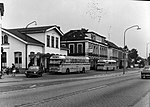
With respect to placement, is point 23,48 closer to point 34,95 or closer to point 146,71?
point 146,71

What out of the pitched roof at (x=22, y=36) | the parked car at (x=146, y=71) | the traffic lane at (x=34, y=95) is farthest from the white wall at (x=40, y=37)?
the traffic lane at (x=34, y=95)

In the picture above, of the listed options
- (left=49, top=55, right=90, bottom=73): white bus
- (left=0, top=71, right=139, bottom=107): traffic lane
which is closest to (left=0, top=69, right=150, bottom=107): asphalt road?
(left=0, top=71, right=139, bottom=107): traffic lane

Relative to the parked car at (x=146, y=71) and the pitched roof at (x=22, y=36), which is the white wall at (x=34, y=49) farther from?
the parked car at (x=146, y=71)

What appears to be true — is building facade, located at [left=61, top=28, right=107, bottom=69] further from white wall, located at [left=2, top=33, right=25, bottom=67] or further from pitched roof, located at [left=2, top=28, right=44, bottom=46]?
white wall, located at [left=2, top=33, right=25, bottom=67]

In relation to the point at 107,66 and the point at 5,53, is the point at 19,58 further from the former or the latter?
the point at 107,66

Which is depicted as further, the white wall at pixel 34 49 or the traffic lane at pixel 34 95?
the white wall at pixel 34 49

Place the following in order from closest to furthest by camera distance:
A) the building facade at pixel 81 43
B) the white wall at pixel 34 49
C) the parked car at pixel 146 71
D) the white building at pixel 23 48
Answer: the parked car at pixel 146 71 < the white building at pixel 23 48 < the white wall at pixel 34 49 < the building facade at pixel 81 43

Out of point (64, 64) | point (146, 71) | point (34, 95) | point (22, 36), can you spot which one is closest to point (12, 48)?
point (22, 36)

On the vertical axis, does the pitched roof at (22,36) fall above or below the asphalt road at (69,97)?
above

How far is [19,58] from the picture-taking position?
4159 cm

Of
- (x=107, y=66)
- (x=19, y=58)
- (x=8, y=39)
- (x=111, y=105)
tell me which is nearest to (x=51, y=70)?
(x=19, y=58)

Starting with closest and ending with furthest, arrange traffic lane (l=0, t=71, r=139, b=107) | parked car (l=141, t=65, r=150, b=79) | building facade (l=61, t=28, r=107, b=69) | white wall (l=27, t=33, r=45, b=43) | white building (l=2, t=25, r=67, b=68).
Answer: traffic lane (l=0, t=71, r=139, b=107), parked car (l=141, t=65, r=150, b=79), white building (l=2, t=25, r=67, b=68), white wall (l=27, t=33, r=45, b=43), building facade (l=61, t=28, r=107, b=69)

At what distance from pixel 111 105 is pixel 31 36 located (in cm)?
3714

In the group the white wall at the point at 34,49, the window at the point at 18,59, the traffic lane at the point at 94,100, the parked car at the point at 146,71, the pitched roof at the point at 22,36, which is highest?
the pitched roof at the point at 22,36
